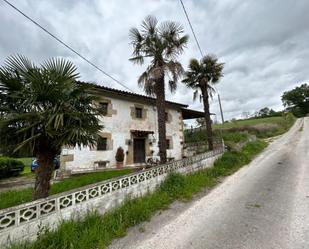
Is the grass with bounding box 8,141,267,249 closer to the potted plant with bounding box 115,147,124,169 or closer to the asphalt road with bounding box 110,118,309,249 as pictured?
the asphalt road with bounding box 110,118,309,249

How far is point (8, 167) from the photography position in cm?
952

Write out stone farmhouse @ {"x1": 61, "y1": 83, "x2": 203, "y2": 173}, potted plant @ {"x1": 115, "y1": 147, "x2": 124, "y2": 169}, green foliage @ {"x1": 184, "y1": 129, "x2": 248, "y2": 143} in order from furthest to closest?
green foliage @ {"x1": 184, "y1": 129, "x2": 248, "y2": 143}
potted plant @ {"x1": 115, "y1": 147, "x2": 124, "y2": 169}
stone farmhouse @ {"x1": 61, "y1": 83, "x2": 203, "y2": 173}

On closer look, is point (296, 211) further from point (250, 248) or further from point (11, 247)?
point (11, 247)

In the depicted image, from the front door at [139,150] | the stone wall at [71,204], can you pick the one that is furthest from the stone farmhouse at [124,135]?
the stone wall at [71,204]

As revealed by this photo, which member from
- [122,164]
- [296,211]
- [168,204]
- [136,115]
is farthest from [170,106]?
[296,211]

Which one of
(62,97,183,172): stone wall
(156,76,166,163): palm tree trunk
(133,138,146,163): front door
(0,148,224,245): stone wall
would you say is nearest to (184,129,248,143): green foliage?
(62,97,183,172): stone wall

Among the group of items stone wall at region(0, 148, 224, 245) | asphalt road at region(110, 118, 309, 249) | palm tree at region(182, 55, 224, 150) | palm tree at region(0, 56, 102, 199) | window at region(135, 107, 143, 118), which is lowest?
asphalt road at region(110, 118, 309, 249)

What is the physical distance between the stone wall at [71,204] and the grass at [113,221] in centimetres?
14

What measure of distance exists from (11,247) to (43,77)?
3.01 m

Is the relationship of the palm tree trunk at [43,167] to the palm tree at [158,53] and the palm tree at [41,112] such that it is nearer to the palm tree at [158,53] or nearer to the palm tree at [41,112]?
the palm tree at [41,112]

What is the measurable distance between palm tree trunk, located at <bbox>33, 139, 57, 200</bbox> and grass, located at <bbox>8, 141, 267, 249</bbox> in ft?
3.03

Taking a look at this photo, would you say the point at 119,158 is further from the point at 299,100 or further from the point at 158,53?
the point at 299,100

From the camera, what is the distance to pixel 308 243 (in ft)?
8.78

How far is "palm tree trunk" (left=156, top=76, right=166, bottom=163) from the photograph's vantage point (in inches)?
293
